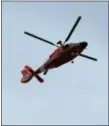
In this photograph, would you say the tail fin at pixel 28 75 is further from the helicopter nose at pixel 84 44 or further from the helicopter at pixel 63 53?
the helicopter nose at pixel 84 44

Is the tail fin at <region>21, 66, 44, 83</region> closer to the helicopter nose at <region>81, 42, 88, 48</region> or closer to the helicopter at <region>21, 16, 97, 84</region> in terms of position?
the helicopter at <region>21, 16, 97, 84</region>

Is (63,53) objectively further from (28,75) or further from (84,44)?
(28,75)

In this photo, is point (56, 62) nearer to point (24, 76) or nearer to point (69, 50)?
point (69, 50)

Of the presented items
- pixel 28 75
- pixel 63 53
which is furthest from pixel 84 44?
pixel 28 75

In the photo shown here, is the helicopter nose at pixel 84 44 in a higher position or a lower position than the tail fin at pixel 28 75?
higher

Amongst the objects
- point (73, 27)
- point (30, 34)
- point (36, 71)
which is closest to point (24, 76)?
point (36, 71)

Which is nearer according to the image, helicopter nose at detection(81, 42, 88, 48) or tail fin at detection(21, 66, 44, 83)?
helicopter nose at detection(81, 42, 88, 48)

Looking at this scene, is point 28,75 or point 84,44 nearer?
point 84,44

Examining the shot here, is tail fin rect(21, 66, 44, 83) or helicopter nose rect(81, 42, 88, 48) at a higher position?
helicopter nose rect(81, 42, 88, 48)

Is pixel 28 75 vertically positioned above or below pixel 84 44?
below

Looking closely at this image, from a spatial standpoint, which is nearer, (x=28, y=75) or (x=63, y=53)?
(x=63, y=53)

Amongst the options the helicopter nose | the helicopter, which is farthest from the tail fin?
the helicopter nose

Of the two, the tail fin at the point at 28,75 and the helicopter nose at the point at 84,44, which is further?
the tail fin at the point at 28,75

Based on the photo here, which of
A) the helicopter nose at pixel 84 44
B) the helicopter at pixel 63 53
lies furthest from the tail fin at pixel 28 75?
the helicopter nose at pixel 84 44
